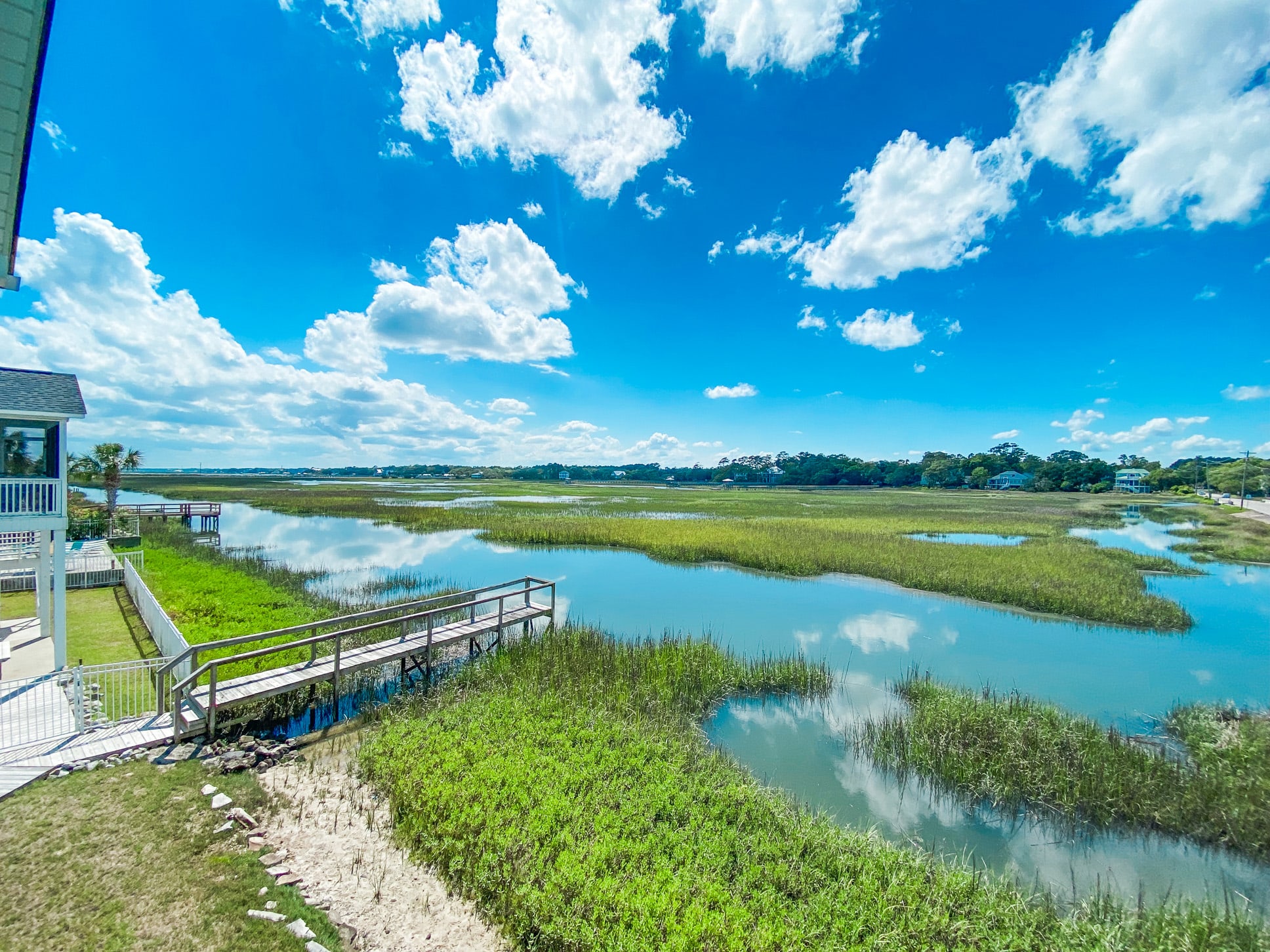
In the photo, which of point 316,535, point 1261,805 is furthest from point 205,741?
point 316,535

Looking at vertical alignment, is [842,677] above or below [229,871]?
below

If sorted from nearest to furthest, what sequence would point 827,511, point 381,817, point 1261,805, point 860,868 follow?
point 860,868 → point 381,817 → point 1261,805 → point 827,511

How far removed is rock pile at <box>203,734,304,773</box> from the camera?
7547 mm

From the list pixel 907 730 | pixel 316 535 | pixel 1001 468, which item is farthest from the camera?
pixel 1001 468

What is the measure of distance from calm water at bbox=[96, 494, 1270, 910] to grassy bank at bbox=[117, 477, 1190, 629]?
1459 millimetres

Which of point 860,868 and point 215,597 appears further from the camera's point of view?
point 215,597

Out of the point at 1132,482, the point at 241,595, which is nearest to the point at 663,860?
the point at 241,595

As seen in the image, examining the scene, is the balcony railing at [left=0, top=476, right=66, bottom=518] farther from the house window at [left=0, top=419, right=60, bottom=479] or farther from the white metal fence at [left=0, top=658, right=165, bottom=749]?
the white metal fence at [left=0, top=658, right=165, bottom=749]

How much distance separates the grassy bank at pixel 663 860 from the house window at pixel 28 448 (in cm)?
1083

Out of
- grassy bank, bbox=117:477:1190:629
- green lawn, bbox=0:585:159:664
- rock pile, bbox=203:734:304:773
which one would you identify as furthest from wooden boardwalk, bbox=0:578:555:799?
grassy bank, bbox=117:477:1190:629

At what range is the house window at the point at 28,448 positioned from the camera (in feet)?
37.7

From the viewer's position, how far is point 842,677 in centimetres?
1290

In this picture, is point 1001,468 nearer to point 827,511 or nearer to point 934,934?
point 827,511

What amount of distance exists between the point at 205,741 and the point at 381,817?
3.98 meters
